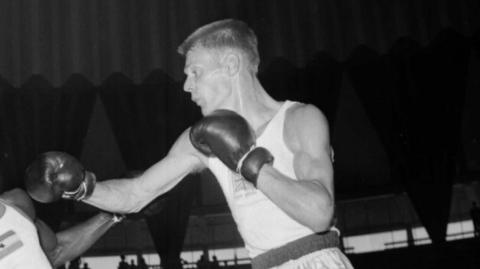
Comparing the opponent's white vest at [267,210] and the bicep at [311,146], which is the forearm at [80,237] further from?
the bicep at [311,146]

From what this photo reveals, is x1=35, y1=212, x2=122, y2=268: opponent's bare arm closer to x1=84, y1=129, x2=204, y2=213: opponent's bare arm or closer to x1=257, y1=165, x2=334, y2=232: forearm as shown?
x1=84, y1=129, x2=204, y2=213: opponent's bare arm

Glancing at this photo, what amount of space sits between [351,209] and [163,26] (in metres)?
7.20

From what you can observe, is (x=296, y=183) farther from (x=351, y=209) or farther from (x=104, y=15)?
(x=351, y=209)

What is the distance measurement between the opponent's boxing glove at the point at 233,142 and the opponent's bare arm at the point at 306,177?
0.04 metres

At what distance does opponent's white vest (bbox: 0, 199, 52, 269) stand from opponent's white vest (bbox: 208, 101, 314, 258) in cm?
71

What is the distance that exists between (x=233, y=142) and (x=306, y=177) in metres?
0.25

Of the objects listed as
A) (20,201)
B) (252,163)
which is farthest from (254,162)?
(20,201)

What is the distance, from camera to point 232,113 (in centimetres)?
185

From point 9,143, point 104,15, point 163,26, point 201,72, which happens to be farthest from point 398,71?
point 201,72

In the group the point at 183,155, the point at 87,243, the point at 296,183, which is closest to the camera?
the point at 296,183

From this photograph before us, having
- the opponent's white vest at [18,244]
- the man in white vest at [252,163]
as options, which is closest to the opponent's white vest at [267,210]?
the man in white vest at [252,163]

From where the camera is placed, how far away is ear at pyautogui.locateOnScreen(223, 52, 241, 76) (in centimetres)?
204

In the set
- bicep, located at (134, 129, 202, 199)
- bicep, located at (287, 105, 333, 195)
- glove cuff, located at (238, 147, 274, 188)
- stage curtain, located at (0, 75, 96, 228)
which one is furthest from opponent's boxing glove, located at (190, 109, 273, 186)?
stage curtain, located at (0, 75, 96, 228)

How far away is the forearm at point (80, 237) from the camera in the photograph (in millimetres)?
2555
